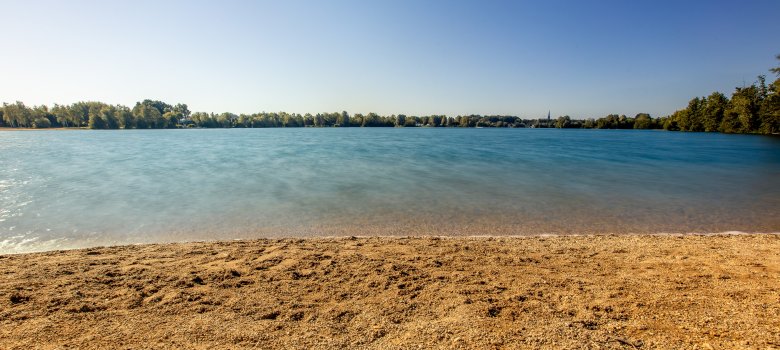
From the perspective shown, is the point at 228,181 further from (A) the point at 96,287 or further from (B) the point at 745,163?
(B) the point at 745,163

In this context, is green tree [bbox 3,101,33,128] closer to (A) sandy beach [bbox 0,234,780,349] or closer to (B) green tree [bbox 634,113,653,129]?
(A) sandy beach [bbox 0,234,780,349]

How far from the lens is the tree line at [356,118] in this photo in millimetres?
68812

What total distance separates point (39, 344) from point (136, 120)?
145 meters

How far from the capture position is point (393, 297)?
14.9 feet

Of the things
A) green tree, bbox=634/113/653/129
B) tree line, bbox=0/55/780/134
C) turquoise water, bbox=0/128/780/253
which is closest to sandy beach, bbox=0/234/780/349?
turquoise water, bbox=0/128/780/253

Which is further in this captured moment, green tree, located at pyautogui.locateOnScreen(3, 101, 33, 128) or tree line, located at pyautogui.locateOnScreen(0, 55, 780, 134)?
green tree, located at pyautogui.locateOnScreen(3, 101, 33, 128)

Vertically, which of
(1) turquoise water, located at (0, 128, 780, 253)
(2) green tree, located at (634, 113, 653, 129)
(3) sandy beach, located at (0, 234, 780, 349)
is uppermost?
(2) green tree, located at (634, 113, 653, 129)

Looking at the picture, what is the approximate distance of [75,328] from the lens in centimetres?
368

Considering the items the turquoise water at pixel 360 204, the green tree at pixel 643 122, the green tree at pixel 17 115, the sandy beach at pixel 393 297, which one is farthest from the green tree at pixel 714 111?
the green tree at pixel 17 115

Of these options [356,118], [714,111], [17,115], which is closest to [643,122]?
[714,111]

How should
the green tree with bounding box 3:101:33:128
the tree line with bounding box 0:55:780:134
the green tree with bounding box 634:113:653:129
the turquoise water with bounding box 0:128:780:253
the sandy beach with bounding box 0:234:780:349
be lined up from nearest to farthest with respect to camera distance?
the sandy beach with bounding box 0:234:780:349
the turquoise water with bounding box 0:128:780:253
the tree line with bounding box 0:55:780:134
the green tree with bounding box 3:101:33:128
the green tree with bounding box 634:113:653:129

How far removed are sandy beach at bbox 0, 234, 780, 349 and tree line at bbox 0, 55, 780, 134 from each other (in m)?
84.4

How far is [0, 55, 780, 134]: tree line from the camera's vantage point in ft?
226

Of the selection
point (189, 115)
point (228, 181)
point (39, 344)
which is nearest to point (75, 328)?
point (39, 344)
